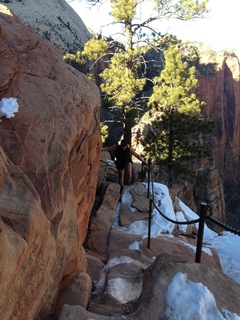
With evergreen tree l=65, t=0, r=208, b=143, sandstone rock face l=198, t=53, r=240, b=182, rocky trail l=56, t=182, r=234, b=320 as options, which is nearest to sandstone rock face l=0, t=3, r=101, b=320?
rocky trail l=56, t=182, r=234, b=320

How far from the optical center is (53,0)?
1975 inches

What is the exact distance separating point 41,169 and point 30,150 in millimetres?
267

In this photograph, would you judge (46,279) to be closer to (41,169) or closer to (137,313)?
(137,313)

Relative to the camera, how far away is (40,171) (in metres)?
3.05

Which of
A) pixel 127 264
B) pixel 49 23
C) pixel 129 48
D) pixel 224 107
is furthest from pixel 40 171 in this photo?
pixel 224 107

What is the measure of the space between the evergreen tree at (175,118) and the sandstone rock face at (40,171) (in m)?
8.67

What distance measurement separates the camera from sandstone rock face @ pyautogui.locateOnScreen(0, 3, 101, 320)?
7.53 ft

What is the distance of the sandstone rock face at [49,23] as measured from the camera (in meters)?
32.5

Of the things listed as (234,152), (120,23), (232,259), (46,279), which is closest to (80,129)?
(46,279)

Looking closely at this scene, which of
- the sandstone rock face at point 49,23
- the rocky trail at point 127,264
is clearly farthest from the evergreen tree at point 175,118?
the sandstone rock face at point 49,23

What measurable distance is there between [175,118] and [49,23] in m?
29.4

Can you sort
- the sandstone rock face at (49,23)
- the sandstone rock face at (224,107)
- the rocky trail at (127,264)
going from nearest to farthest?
the rocky trail at (127,264) → the sandstone rock face at (49,23) → the sandstone rock face at (224,107)

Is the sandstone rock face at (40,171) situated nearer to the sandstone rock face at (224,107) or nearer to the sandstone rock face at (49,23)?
the sandstone rock face at (49,23)

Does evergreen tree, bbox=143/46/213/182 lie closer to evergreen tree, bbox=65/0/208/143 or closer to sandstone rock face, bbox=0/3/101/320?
evergreen tree, bbox=65/0/208/143
